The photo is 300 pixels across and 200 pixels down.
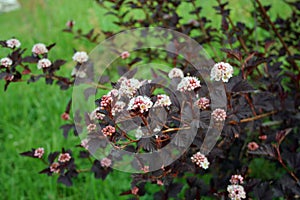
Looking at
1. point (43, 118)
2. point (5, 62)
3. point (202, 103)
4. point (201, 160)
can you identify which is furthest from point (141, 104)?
point (43, 118)

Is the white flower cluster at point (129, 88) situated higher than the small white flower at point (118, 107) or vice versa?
the white flower cluster at point (129, 88)

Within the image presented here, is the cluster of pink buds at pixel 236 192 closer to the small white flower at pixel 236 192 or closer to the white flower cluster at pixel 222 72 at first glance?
the small white flower at pixel 236 192

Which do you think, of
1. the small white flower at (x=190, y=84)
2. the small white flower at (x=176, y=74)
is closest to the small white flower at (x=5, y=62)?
the small white flower at (x=176, y=74)

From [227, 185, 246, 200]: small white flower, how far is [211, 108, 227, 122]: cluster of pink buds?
21cm

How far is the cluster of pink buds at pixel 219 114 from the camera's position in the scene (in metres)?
1.11

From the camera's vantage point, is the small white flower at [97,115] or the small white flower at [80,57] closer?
the small white flower at [97,115]

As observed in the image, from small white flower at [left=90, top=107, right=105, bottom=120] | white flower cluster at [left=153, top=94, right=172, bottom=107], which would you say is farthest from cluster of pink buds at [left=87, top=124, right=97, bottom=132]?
white flower cluster at [left=153, top=94, right=172, bottom=107]

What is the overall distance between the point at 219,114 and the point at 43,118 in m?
1.89

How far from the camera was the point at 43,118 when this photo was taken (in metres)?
2.75

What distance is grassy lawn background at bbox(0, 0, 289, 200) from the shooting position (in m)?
2.09

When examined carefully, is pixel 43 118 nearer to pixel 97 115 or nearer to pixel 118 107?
pixel 97 115

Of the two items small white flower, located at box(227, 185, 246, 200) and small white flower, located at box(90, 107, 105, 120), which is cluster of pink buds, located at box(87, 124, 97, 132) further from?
small white flower, located at box(227, 185, 246, 200)

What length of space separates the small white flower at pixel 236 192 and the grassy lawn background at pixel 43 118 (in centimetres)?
94

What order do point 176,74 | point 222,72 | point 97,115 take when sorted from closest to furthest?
point 222,72, point 97,115, point 176,74
